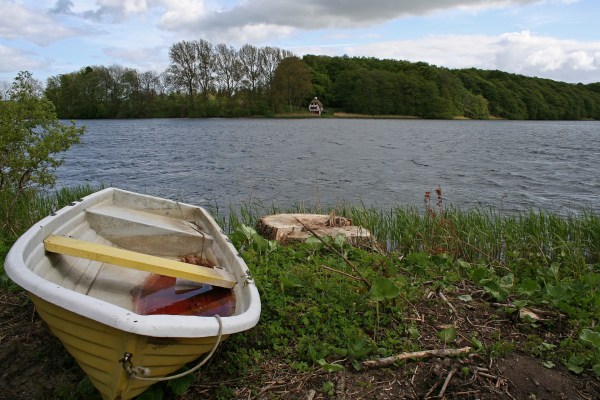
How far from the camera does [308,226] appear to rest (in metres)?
6.16

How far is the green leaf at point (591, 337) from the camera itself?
10.9 ft

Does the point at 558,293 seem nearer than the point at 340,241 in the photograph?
Yes

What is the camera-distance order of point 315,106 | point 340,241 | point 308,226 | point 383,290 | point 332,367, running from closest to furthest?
point 332,367
point 383,290
point 340,241
point 308,226
point 315,106

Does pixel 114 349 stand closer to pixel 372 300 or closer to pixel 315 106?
pixel 372 300

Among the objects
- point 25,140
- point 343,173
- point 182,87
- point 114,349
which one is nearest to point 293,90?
point 182,87

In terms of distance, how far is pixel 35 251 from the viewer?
354cm

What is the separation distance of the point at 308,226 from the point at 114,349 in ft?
12.4

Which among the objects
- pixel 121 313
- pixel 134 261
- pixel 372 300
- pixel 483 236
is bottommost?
pixel 483 236

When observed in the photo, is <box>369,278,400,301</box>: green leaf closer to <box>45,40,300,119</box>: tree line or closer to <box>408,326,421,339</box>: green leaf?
<box>408,326,421,339</box>: green leaf

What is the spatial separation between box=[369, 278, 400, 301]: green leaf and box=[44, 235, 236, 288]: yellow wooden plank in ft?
3.52

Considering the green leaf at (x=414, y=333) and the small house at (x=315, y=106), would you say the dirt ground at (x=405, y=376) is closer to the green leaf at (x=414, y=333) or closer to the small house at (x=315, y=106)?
the green leaf at (x=414, y=333)

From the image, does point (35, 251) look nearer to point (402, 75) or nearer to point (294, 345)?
point (294, 345)

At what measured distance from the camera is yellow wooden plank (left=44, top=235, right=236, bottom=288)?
11.8 ft

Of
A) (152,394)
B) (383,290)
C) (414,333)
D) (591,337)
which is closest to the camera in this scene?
(152,394)
